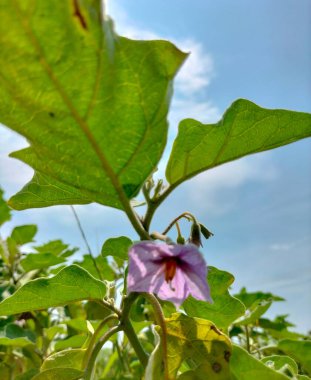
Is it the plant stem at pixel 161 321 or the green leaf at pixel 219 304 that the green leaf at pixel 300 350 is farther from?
the plant stem at pixel 161 321

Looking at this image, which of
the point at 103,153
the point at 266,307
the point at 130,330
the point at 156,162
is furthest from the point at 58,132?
the point at 266,307

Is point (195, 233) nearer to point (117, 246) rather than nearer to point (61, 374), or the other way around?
point (117, 246)

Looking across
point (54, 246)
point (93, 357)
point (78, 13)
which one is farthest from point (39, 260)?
point (78, 13)

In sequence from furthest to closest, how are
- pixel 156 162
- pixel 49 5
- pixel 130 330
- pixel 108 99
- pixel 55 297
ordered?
1. pixel 55 297
2. pixel 130 330
3. pixel 156 162
4. pixel 108 99
5. pixel 49 5

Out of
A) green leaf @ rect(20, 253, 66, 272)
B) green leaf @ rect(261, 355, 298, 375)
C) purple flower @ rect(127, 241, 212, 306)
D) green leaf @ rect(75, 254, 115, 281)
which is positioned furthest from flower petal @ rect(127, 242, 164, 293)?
green leaf @ rect(20, 253, 66, 272)

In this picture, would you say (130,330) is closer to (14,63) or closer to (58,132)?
(58,132)

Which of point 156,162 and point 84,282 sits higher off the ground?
point 156,162
